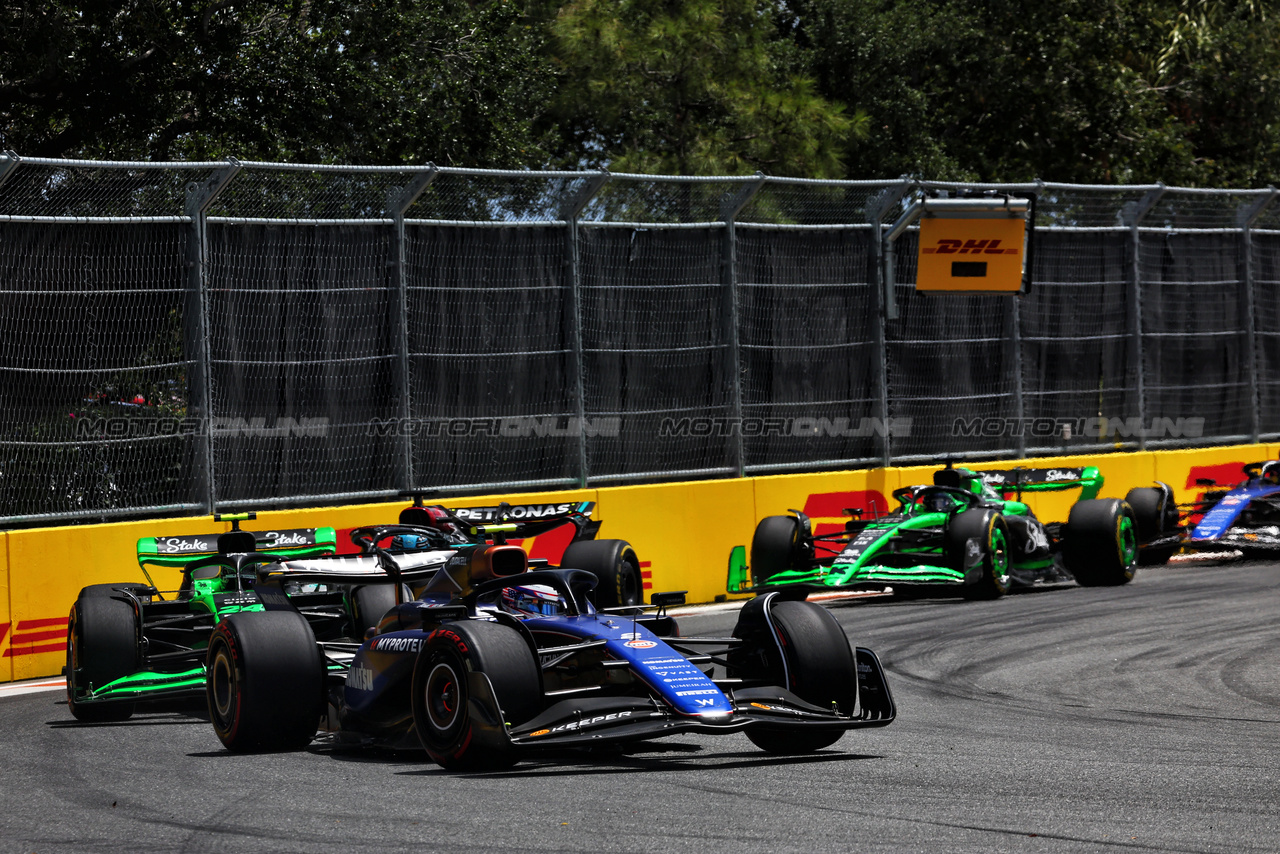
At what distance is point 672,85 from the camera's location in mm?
24344

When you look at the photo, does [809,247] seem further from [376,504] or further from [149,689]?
[149,689]

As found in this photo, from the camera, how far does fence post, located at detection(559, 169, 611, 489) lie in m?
13.3

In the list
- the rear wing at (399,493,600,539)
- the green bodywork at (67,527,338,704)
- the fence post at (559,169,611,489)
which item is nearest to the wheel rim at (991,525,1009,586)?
the fence post at (559,169,611,489)

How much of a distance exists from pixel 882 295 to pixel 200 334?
22.2 feet

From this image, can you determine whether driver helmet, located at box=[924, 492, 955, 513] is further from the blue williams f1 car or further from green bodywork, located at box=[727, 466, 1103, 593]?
the blue williams f1 car

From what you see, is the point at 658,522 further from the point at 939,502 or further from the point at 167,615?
the point at 167,615

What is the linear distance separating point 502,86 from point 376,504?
902 centimetres

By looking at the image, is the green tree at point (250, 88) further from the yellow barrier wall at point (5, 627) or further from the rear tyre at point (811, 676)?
the rear tyre at point (811, 676)

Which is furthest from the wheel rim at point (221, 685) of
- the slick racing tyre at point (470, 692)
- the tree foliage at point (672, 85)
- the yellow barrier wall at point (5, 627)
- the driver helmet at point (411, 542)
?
the tree foliage at point (672, 85)

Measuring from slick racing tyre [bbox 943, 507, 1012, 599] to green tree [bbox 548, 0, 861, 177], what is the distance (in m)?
11.5

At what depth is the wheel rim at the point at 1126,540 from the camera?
1381cm

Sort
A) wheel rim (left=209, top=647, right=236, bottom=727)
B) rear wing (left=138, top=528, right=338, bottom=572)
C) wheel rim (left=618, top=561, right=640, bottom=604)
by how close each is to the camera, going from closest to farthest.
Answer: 1. wheel rim (left=209, top=647, right=236, bottom=727)
2. rear wing (left=138, top=528, right=338, bottom=572)
3. wheel rim (left=618, top=561, right=640, bottom=604)

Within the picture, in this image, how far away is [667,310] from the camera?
14062 millimetres

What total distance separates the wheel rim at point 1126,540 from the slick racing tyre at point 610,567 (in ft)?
Answer: 15.8
